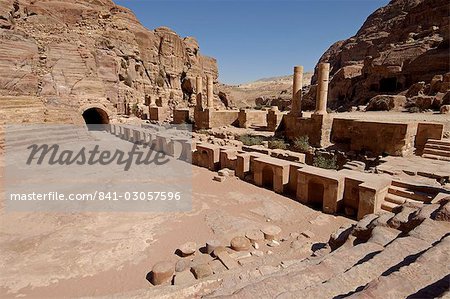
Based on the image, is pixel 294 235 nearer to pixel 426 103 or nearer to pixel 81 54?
pixel 426 103

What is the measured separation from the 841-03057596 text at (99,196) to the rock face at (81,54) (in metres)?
15.2

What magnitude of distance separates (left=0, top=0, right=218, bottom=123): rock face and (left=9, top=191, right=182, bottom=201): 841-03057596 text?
15189 millimetres

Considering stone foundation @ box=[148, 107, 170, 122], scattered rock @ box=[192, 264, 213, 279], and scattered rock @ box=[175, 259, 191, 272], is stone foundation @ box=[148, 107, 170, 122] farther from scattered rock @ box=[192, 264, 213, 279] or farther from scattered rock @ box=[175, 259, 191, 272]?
scattered rock @ box=[192, 264, 213, 279]

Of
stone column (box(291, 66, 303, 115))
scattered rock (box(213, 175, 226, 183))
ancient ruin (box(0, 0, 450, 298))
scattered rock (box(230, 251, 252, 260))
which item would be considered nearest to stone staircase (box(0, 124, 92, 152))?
ancient ruin (box(0, 0, 450, 298))

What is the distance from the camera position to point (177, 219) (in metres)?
6.34

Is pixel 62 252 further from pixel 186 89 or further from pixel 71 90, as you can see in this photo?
pixel 186 89

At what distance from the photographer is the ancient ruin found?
3.01m

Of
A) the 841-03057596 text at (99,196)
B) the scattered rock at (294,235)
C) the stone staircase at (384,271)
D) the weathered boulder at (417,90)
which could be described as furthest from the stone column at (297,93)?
the weathered boulder at (417,90)

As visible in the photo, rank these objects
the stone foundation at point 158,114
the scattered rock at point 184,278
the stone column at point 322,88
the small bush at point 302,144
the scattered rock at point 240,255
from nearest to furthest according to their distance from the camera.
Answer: the scattered rock at point 184,278 → the scattered rock at point 240,255 → the small bush at point 302,144 → the stone column at point 322,88 → the stone foundation at point 158,114

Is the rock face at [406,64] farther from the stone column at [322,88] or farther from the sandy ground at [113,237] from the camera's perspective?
the sandy ground at [113,237]

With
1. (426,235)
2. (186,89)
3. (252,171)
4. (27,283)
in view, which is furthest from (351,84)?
(27,283)

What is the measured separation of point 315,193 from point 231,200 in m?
2.56

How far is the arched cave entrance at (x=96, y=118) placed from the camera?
21764 millimetres

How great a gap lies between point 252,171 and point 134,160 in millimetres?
6056
